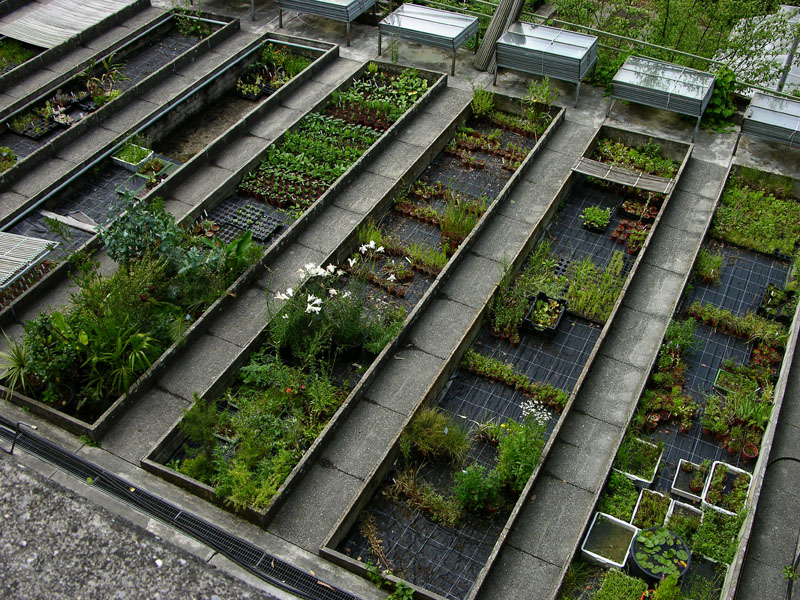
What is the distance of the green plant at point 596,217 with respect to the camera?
525 inches

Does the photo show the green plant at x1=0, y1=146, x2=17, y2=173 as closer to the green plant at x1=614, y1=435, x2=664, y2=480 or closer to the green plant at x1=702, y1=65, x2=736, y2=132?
the green plant at x1=614, y1=435, x2=664, y2=480

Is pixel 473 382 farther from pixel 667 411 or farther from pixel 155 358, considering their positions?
Answer: pixel 155 358

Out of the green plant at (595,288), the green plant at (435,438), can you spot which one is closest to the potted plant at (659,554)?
the green plant at (435,438)

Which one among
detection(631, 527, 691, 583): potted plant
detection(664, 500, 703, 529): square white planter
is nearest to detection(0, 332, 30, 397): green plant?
detection(631, 527, 691, 583): potted plant

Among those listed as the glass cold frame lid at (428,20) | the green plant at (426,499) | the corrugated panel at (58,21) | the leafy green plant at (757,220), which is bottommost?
the green plant at (426,499)

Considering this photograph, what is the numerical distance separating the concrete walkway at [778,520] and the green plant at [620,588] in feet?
3.70

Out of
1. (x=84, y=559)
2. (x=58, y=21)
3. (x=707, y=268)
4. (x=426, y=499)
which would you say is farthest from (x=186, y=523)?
(x=58, y=21)

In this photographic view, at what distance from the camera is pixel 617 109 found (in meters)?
15.7

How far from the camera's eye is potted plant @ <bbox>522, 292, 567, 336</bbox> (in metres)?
11.5

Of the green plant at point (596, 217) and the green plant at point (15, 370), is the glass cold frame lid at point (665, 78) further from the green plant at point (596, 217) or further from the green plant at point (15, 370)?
the green plant at point (15, 370)

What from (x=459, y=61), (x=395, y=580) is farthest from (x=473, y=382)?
(x=459, y=61)

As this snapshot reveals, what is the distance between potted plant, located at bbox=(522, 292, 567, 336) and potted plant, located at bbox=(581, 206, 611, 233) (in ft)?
6.77

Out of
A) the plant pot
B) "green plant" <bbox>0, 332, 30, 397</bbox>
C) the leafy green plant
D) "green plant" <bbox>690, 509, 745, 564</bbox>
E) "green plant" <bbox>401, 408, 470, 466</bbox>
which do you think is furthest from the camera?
the leafy green plant

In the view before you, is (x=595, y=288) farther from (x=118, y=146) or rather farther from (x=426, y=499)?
(x=118, y=146)
